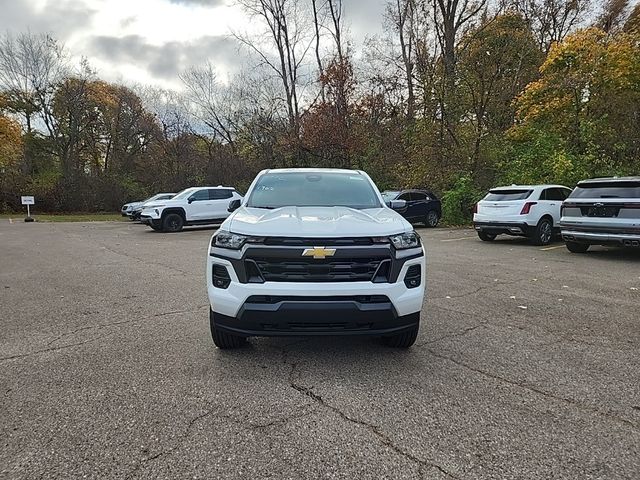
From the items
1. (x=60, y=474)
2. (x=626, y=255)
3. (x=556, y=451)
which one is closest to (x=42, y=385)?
(x=60, y=474)

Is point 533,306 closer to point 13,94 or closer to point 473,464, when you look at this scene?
point 473,464

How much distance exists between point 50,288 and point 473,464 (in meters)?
6.78

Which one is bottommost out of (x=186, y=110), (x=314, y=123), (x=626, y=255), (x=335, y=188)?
(x=626, y=255)

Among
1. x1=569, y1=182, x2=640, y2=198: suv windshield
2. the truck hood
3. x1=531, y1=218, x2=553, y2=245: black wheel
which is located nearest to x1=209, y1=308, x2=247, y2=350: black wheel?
the truck hood

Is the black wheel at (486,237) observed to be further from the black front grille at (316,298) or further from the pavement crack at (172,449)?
the pavement crack at (172,449)

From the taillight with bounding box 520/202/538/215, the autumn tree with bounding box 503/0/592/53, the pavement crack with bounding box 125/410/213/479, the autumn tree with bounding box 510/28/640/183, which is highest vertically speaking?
the autumn tree with bounding box 503/0/592/53

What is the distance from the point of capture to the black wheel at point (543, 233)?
11.6m

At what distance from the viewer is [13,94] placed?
117ft

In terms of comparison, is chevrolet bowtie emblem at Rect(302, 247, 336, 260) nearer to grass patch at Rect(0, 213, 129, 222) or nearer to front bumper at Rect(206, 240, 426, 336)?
front bumper at Rect(206, 240, 426, 336)

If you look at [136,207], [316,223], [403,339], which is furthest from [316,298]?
[136,207]

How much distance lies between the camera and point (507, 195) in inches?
Answer: 465

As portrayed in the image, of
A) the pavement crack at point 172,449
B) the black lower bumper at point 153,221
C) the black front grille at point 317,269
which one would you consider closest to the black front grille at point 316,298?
the black front grille at point 317,269

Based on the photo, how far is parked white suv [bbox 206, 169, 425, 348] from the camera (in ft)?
10.9

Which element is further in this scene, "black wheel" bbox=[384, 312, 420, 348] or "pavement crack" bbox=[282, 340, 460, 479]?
"black wheel" bbox=[384, 312, 420, 348]
